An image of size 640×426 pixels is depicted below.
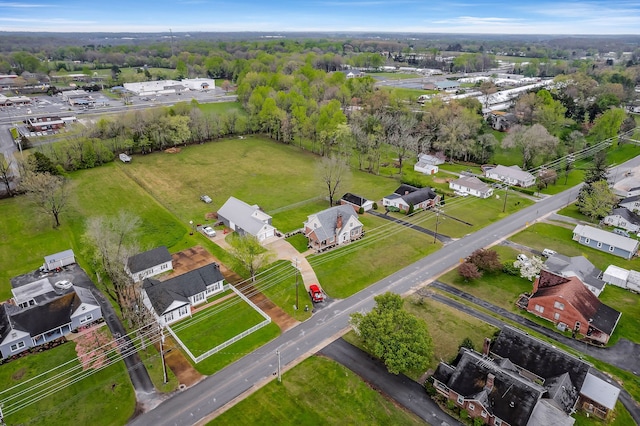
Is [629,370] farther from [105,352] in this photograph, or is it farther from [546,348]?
[105,352]

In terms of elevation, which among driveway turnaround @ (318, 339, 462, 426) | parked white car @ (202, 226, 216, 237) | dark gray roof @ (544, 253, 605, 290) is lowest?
driveway turnaround @ (318, 339, 462, 426)

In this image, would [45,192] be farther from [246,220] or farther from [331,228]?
[331,228]

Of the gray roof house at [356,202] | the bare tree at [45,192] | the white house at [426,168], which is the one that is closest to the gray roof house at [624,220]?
the white house at [426,168]

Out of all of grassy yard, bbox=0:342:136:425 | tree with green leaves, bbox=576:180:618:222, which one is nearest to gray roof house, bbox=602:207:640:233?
tree with green leaves, bbox=576:180:618:222

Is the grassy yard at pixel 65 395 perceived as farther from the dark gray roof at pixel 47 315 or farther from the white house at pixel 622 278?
the white house at pixel 622 278

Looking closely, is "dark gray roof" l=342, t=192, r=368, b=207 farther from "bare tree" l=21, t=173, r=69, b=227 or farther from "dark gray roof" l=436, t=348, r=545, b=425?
"bare tree" l=21, t=173, r=69, b=227
